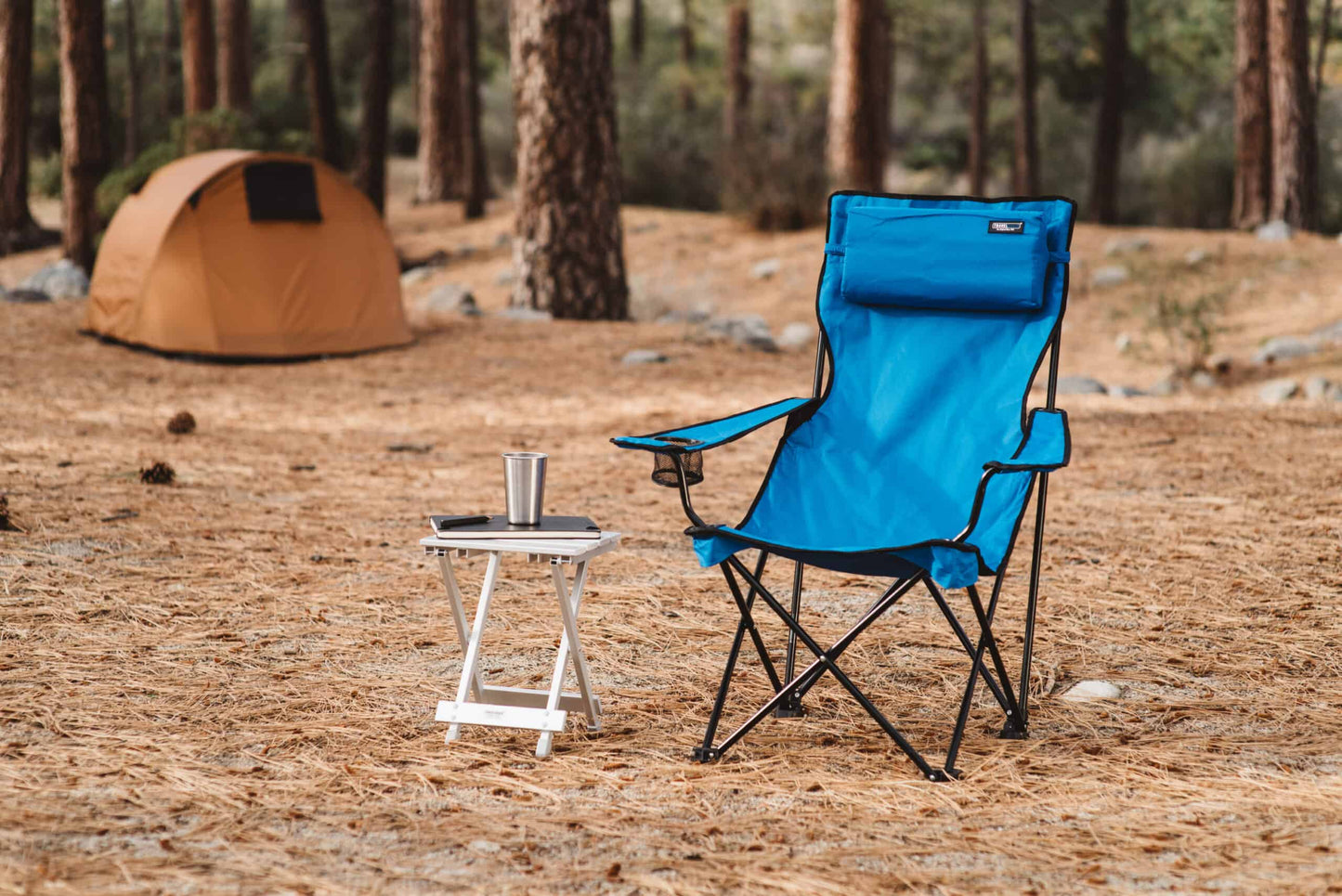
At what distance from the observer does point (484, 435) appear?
568 centimetres

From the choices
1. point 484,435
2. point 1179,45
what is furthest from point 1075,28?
point 484,435

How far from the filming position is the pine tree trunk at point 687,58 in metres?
21.4

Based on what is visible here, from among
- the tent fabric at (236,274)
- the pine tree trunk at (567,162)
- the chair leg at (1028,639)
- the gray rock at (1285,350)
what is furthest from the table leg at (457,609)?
the gray rock at (1285,350)

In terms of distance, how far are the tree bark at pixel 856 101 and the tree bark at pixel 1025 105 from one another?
4.12m

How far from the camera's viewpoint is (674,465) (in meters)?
2.51

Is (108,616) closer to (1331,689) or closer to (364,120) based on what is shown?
(1331,689)

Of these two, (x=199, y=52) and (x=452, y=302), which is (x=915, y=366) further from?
(x=199, y=52)

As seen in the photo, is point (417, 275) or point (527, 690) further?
point (417, 275)

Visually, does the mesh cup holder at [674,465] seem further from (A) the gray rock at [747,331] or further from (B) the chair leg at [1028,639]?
(A) the gray rock at [747,331]

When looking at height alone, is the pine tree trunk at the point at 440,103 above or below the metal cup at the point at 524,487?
above

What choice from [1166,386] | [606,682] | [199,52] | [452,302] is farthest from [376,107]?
[606,682]

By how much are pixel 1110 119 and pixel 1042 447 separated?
13.6 meters

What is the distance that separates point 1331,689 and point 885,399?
1.09 meters

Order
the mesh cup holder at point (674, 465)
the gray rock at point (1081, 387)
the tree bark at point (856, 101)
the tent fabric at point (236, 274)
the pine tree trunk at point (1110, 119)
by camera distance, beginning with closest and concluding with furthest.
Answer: the mesh cup holder at point (674, 465) → the gray rock at point (1081, 387) → the tent fabric at point (236, 274) → the tree bark at point (856, 101) → the pine tree trunk at point (1110, 119)
